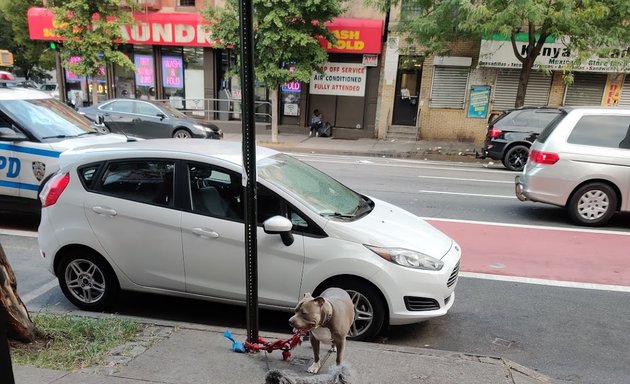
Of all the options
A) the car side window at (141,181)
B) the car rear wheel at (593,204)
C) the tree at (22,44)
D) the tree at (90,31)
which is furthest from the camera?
the tree at (22,44)

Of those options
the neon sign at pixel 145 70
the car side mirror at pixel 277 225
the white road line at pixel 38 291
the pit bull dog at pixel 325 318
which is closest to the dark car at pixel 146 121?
the neon sign at pixel 145 70

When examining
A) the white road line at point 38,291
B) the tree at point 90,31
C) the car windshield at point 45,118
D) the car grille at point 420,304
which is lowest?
the white road line at point 38,291

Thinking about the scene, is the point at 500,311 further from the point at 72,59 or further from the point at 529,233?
the point at 72,59

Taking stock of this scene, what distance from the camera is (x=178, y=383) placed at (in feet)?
9.63

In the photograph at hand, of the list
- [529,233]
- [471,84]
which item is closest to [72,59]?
[471,84]

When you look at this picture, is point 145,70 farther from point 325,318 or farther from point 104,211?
point 325,318

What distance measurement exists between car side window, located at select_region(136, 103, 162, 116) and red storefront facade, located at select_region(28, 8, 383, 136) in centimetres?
535

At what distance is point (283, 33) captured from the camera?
54.6ft

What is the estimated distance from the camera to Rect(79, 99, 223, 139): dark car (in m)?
15.4

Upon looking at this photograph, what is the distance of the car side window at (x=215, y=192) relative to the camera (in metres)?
4.13

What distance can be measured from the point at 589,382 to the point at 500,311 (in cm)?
124

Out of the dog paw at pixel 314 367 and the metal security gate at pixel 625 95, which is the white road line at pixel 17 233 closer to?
the dog paw at pixel 314 367

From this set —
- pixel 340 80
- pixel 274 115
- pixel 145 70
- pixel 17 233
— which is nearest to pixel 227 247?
pixel 17 233

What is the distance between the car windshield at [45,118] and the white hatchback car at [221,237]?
258cm
